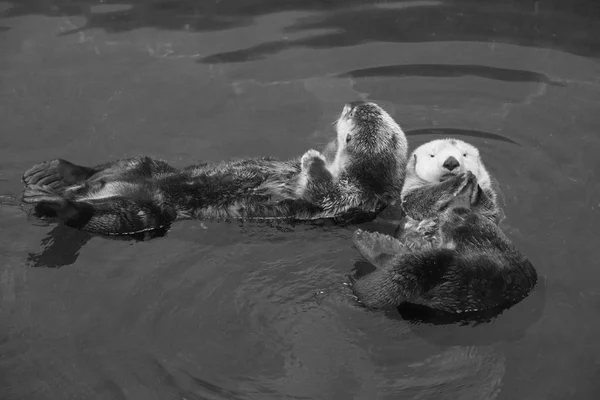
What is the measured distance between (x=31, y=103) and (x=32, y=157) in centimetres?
98

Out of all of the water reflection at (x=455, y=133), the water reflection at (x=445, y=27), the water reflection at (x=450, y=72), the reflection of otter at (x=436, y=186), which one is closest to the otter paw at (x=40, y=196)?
the reflection of otter at (x=436, y=186)

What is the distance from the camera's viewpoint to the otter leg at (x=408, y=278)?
16.5ft

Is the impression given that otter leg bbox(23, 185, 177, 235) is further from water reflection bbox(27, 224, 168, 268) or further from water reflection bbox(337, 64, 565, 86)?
water reflection bbox(337, 64, 565, 86)

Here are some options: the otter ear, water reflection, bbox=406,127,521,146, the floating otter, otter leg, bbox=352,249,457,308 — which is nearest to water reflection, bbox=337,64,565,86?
water reflection, bbox=406,127,521,146

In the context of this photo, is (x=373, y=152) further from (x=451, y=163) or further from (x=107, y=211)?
(x=107, y=211)

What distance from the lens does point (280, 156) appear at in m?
7.28

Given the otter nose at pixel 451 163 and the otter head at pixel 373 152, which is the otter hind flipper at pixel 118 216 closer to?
the otter head at pixel 373 152

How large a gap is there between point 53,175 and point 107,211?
0.69m

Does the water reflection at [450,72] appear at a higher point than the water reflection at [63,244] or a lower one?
higher

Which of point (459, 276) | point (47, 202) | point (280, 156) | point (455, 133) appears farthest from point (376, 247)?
point (47, 202)

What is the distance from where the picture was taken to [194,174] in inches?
251

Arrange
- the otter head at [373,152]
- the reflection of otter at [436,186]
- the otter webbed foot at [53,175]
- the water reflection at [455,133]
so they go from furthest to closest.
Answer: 1. the water reflection at [455,133]
2. the otter head at [373,152]
3. the otter webbed foot at [53,175]
4. the reflection of otter at [436,186]

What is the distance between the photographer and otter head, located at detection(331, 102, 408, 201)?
21.2 feet

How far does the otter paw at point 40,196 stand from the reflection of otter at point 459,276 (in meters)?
2.45
